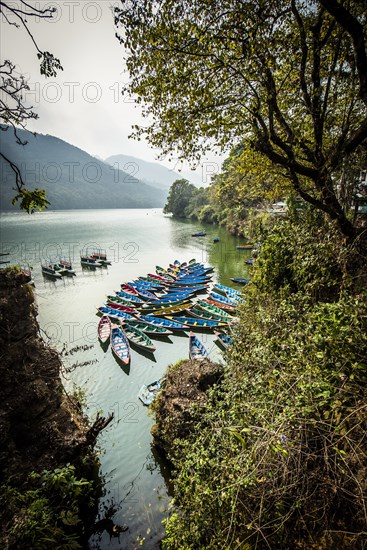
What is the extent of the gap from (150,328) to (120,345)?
236cm

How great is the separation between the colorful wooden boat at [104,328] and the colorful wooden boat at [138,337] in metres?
1.01

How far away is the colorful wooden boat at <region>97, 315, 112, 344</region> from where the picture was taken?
15.6m

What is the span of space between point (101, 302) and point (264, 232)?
16455 mm

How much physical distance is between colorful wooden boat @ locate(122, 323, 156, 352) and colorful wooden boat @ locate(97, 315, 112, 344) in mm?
1007

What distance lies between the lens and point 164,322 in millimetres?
16906

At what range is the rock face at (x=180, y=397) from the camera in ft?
23.0

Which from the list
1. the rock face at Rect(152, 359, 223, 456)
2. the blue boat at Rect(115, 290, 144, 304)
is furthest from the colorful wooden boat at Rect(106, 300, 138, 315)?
the rock face at Rect(152, 359, 223, 456)

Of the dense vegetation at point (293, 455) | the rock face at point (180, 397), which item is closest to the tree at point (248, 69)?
the dense vegetation at point (293, 455)

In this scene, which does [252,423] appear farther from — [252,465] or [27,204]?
[27,204]

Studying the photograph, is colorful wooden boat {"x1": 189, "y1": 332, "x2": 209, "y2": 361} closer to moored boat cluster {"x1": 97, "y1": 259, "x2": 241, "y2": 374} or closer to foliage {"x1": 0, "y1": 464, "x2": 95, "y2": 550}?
moored boat cluster {"x1": 97, "y1": 259, "x2": 241, "y2": 374}

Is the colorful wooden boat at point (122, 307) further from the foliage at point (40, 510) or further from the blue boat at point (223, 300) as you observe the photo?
the foliage at point (40, 510)

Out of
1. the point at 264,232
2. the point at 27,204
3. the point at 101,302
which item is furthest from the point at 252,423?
the point at 101,302

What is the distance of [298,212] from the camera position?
440 inches

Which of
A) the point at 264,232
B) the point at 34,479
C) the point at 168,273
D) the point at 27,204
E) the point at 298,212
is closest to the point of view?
→ the point at 27,204
